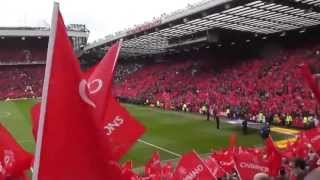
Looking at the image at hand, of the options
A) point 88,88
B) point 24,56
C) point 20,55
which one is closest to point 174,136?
point 88,88

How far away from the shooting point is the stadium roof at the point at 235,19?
90.9 feet

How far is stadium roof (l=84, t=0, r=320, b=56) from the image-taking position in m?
27.7

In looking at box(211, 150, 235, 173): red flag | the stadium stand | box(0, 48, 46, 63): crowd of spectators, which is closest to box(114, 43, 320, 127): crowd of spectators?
box(211, 150, 235, 173): red flag

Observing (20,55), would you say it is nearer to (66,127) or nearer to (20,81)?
(20,81)

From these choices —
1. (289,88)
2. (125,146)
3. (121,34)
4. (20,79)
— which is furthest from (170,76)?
(125,146)

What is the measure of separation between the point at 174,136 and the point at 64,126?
21448 millimetres

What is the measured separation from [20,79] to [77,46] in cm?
1127

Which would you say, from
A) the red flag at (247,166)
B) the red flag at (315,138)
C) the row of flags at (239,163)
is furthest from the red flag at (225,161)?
the red flag at (315,138)

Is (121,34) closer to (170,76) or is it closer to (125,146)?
(170,76)

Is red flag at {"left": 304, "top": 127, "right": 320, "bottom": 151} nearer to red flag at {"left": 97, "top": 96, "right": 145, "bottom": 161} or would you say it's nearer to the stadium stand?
red flag at {"left": 97, "top": 96, "right": 145, "bottom": 161}

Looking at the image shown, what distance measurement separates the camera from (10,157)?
6797 mm

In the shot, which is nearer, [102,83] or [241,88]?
[102,83]

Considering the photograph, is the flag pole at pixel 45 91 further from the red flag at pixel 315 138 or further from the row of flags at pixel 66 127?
the red flag at pixel 315 138

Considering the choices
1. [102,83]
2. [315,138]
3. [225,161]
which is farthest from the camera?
[225,161]
